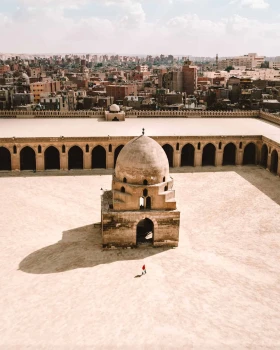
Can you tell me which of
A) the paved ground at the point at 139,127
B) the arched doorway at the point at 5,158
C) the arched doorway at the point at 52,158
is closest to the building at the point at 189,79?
the paved ground at the point at 139,127

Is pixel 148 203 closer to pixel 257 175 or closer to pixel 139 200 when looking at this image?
pixel 139 200

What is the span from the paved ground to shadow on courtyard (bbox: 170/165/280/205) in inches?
121

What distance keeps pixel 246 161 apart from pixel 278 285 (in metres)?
22.6

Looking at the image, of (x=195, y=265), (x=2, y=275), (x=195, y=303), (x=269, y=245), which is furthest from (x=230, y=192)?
(x=2, y=275)

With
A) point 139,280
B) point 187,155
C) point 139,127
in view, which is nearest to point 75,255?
point 139,280

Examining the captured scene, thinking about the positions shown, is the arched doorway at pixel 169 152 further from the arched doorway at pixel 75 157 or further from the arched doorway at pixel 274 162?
the arched doorway at pixel 274 162

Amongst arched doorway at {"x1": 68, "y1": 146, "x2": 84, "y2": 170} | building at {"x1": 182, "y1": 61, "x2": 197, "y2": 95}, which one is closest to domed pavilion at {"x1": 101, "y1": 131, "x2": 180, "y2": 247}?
arched doorway at {"x1": 68, "y1": 146, "x2": 84, "y2": 170}

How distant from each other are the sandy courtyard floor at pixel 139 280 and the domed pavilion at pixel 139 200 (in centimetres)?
82

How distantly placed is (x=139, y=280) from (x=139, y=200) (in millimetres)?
4385

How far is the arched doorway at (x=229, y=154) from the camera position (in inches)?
1591

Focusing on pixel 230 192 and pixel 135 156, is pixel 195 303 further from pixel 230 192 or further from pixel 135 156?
pixel 230 192

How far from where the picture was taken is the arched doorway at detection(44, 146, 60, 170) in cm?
3803

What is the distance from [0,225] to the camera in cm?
2428

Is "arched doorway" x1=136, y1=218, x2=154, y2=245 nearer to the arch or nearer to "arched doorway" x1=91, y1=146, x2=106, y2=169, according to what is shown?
the arch
